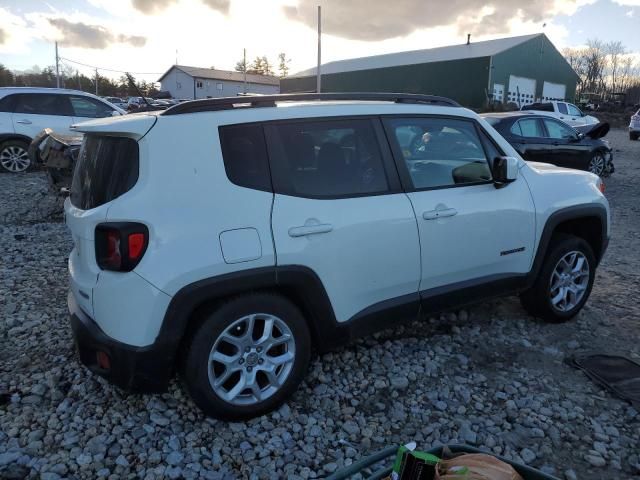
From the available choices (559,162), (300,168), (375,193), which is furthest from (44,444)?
(559,162)

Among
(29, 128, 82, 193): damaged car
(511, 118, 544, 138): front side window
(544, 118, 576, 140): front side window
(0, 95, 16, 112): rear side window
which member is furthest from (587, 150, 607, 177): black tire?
(0, 95, 16, 112): rear side window

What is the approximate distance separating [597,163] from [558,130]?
5.65ft

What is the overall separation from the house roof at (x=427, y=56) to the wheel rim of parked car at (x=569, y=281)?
34.1m

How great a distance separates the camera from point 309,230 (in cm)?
287

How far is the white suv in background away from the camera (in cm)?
1083

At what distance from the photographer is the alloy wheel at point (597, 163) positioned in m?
Answer: 11.6

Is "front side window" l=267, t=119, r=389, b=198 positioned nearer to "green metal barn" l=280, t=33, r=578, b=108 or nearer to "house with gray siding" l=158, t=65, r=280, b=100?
"green metal barn" l=280, t=33, r=578, b=108

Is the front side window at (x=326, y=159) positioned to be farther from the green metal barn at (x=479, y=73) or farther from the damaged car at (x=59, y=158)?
the green metal barn at (x=479, y=73)

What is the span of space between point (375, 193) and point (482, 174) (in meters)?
1.00

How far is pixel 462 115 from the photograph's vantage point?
3.78m

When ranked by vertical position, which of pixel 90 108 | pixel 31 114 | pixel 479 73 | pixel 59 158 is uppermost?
pixel 479 73

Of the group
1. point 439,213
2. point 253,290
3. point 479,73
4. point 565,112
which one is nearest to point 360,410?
point 253,290

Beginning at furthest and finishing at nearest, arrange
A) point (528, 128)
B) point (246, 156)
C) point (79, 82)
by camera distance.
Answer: point (79, 82), point (528, 128), point (246, 156)

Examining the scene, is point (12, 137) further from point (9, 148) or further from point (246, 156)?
point (246, 156)
